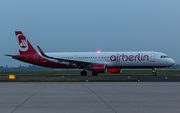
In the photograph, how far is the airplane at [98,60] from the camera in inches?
1506

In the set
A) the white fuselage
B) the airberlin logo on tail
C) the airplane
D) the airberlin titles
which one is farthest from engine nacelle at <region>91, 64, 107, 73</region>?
the airberlin logo on tail

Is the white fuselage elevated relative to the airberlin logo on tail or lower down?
lower down

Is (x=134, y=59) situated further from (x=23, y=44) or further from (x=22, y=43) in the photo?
(x=22, y=43)

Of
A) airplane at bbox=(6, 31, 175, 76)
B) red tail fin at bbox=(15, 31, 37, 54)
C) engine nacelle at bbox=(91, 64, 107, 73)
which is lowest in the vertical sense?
engine nacelle at bbox=(91, 64, 107, 73)

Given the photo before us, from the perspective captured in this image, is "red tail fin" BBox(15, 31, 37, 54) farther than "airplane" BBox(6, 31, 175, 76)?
Yes

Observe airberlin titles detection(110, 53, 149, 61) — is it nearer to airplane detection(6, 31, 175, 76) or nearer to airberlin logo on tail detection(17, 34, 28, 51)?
airplane detection(6, 31, 175, 76)

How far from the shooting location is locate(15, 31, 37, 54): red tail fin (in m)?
43.9

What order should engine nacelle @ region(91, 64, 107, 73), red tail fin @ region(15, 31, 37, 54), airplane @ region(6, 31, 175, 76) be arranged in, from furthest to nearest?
red tail fin @ region(15, 31, 37, 54) → airplane @ region(6, 31, 175, 76) → engine nacelle @ region(91, 64, 107, 73)

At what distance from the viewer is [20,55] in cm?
4388

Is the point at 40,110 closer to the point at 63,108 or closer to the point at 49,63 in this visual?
the point at 63,108

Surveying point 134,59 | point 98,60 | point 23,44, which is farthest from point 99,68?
point 23,44

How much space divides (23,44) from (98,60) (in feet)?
44.4

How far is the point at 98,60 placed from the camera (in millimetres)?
40219

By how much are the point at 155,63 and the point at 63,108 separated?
103ft
